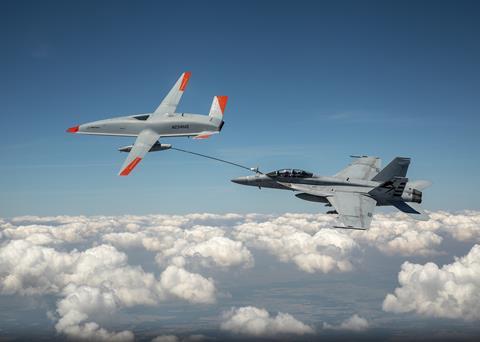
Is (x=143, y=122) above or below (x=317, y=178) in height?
above

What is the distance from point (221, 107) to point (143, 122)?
8.10 m

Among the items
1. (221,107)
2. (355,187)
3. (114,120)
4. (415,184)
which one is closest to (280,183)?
(355,187)

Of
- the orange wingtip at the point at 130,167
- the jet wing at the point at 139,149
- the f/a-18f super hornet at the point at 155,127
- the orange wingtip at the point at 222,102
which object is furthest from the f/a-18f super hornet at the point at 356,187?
the orange wingtip at the point at 130,167

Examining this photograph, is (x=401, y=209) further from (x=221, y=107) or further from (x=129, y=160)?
(x=129, y=160)

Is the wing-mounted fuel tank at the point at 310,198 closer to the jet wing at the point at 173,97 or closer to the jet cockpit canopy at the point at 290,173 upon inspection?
the jet cockpit canopy at the point at 290,173

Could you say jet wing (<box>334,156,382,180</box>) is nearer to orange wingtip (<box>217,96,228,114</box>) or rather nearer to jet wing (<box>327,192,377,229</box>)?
jet wing (<box>327,192,377,229</box>)

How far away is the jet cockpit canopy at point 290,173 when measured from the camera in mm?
35781

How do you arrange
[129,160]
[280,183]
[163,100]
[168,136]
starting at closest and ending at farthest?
[129,160] < [168,136] < [280,183] < [163,100]

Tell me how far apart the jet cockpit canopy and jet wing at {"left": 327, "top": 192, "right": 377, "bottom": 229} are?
3290mm

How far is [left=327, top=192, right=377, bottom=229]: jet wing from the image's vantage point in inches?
1217

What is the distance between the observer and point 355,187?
35531mm

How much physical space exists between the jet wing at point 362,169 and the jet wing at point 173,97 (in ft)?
59.9

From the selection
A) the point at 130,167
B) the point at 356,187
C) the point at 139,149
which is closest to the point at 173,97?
the point at 139,149

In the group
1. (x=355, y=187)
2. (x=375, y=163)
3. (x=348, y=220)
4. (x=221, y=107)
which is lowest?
(x=348, y=220)
